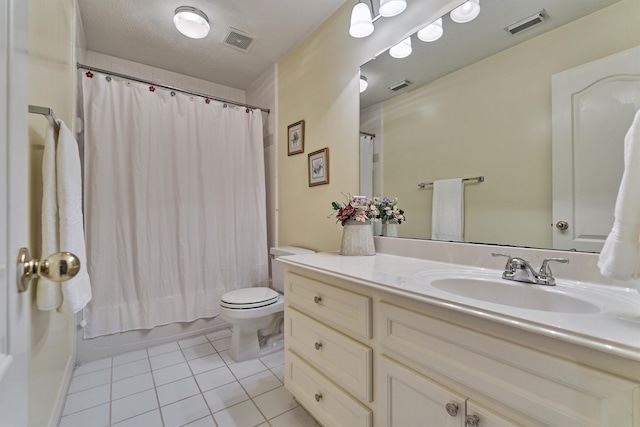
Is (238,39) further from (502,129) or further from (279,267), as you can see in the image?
(502,129)

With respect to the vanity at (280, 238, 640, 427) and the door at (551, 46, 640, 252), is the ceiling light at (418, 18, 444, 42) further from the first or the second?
the vanity at (280, 238, 640, 427)

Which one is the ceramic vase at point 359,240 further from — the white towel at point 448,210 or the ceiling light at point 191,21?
the ceiling light at point 191,21

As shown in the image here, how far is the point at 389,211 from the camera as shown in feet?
4.78

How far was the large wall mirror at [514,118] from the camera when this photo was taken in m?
0.91

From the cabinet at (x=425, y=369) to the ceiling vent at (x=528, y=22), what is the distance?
3.69 ft

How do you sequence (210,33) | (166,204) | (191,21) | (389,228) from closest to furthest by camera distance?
(389,228), (191,21), (210,33), (166,204)

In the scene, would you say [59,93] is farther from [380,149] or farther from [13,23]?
[380,149]

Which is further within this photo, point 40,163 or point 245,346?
point 245,346

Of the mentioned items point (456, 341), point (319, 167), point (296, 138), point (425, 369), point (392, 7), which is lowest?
point (425, 369)

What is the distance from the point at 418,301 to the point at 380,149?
3.43 feet

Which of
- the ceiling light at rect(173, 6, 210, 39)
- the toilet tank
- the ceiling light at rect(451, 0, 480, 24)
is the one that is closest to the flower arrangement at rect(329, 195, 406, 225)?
the toilet tank

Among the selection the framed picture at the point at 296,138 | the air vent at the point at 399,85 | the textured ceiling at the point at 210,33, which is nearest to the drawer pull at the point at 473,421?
the air vent at the point at 399,85

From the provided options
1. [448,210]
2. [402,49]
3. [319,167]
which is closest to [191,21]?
[319,167]

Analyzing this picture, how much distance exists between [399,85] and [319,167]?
28.9 inches
